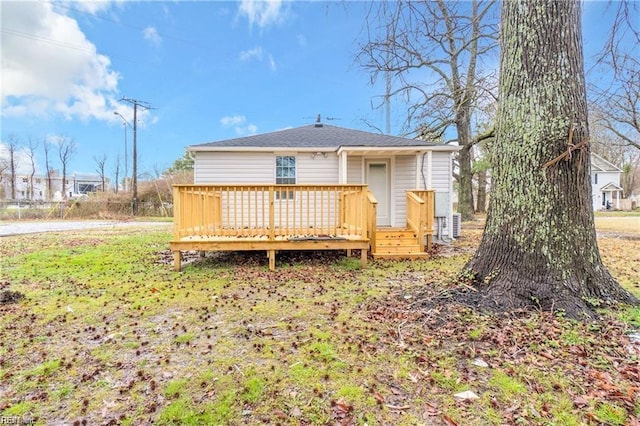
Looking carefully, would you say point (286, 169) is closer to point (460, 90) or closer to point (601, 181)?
point (460, 90)

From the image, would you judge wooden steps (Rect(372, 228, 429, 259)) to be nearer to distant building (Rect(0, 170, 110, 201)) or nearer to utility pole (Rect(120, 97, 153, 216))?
utility pole (Rect(120, 97, 153, 216))

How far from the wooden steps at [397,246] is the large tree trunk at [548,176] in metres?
3.49

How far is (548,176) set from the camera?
3.33 meters

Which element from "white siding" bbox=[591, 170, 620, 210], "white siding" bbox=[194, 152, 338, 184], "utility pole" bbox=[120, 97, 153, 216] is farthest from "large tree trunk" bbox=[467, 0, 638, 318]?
"white siding" bbox=[591, 170, 620, 210]

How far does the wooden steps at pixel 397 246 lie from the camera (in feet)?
22.9

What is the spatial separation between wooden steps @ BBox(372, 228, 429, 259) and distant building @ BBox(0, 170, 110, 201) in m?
38.6

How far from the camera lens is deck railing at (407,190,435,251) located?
7.28 meters

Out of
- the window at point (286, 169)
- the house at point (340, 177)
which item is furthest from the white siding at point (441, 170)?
the window at point (286, 169)

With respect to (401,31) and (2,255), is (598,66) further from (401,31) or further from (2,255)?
(2,255)

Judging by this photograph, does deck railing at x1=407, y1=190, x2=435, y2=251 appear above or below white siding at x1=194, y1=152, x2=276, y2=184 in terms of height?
below

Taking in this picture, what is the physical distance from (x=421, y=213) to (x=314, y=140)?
13.1ft

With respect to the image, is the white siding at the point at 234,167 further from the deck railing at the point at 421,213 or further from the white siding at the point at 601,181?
the white siding at the point at 601,181

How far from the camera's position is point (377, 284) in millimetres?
4969

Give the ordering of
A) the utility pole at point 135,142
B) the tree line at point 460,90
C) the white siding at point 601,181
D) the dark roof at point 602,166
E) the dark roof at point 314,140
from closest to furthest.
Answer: the tree line at point 460,90 → the dark roof at point 314,140 → the utility pole at point 135,142 → the dark roof at point 602,166 → the white siding at point 601,181
